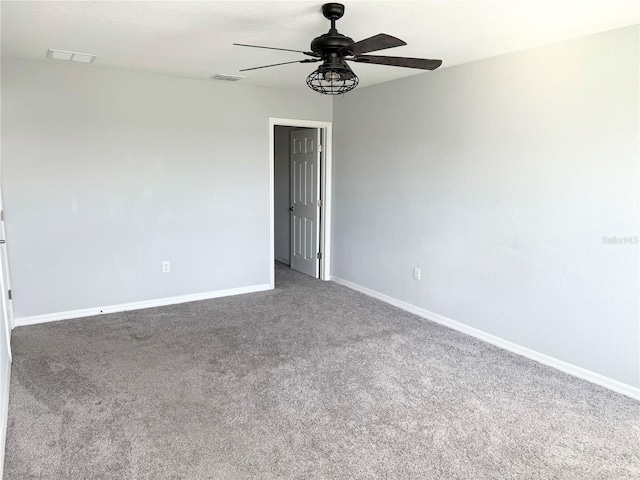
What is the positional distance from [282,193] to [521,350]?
4.12 meters

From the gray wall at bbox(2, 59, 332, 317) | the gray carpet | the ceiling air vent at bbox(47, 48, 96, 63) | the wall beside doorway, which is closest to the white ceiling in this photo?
the ceiling air vent at bbox(47, 48, 96, 63)

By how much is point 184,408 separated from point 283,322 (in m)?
1.64

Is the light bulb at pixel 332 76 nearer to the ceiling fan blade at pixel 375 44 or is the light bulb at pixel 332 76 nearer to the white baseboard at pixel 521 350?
the ceiling fan blade at pixel 375 44

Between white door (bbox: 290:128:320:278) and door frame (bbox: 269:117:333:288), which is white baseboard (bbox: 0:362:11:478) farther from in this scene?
white door (bbox: 290:128:320:278)

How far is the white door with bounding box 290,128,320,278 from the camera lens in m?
5.82

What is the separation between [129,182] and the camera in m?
4.49

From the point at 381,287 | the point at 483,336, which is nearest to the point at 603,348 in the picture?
the point at 483,336

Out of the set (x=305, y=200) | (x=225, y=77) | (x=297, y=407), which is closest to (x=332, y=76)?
(x=297, y=407)

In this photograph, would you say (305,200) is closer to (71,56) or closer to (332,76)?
(71,56)

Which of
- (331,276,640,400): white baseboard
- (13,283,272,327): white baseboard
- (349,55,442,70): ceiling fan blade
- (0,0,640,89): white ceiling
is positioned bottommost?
(331,276,640,400): white baseboard

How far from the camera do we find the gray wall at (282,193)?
259 inches

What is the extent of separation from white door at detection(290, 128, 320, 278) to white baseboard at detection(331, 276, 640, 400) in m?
1.15

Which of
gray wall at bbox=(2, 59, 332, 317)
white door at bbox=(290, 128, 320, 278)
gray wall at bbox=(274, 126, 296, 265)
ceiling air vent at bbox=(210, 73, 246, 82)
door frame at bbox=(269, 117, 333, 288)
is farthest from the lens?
gray wall at bbox=(274, 126, 296, 265)

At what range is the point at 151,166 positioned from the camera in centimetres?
459
